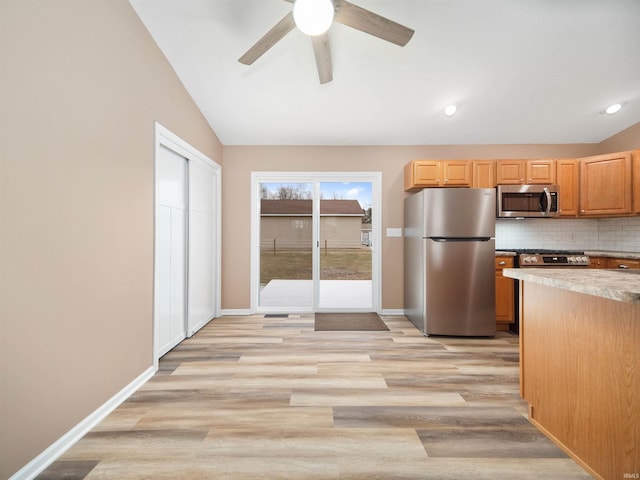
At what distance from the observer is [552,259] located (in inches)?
149

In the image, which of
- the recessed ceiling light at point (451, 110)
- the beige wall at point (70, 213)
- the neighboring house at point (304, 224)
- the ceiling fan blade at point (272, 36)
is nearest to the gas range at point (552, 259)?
the recessed ceiling light at point (451, 110)

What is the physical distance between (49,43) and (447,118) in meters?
3.75

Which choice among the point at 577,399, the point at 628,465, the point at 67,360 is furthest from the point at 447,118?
the point at 67,360

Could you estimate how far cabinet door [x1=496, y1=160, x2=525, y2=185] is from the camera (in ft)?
13.1

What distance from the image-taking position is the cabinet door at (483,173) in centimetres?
399

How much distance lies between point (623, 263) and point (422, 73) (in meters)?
3.06

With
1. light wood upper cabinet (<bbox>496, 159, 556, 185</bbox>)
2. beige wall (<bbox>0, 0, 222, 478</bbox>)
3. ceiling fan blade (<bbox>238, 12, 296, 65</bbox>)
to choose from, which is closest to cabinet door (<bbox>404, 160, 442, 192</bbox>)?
light wood upper cabinet (<bbox>496, 159, 556, 185</bbox>)

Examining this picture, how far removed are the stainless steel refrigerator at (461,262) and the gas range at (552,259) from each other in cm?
53

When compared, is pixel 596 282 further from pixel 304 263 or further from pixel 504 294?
pixel 304 263

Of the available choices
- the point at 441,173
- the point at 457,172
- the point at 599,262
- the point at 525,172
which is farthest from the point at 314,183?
the point at 599,262

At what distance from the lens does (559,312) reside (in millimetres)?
1700

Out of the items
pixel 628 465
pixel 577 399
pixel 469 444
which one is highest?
pixel 577 399

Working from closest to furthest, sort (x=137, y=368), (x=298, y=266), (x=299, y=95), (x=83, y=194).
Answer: (x=83, y=194) < (x=137, y=368) < (x=299, y=95) < (x=298, y=266)

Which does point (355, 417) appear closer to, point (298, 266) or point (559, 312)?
point (559, 312)
